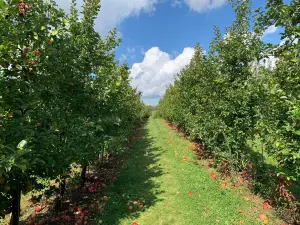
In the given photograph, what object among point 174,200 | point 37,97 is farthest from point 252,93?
point 37,97

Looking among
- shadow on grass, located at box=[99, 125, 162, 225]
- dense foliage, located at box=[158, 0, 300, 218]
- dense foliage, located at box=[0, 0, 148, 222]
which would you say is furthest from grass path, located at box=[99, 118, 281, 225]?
dense foliage, located at box=[0, 0, 148, 222]

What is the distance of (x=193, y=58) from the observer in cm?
1556

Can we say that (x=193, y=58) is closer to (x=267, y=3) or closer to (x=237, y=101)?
(x=237, y=101)

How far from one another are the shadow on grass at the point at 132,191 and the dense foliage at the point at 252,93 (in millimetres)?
3199

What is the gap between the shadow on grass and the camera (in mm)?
6254

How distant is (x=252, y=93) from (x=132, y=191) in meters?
5.43

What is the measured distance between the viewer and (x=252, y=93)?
23.9 ft

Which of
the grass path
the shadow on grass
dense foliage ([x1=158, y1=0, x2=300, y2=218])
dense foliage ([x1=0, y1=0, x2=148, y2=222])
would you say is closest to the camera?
dense foliage ([x1=0, y1=0, x2=148, y2=222])

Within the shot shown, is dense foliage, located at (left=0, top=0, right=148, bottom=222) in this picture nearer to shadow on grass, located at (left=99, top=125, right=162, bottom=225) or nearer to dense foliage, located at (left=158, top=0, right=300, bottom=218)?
shadow on grass, located at (left=99, top=125, right=162, bottom=225)

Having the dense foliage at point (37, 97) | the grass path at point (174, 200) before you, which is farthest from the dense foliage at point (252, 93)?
the dense foliage at point (37, 97)

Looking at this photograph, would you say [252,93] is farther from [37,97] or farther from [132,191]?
[37,97]

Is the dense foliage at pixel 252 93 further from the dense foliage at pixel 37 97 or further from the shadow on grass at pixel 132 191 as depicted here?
the dense foliage at pixel 37 97

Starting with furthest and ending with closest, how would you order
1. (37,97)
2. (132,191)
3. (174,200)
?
(132,191), (174,200), (37,97)

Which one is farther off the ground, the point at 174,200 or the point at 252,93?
the point at 252,93
